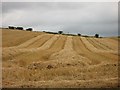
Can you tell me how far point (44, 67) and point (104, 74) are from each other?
29.3 ft

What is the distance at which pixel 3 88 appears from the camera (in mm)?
21406

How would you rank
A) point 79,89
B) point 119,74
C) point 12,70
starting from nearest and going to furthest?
point 79,89
point 119,74
point 12,70

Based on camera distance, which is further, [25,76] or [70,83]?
[25,76]

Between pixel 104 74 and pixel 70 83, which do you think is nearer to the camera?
pixel 70 83

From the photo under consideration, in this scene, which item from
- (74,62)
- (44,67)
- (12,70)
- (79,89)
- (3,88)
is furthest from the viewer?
(74,62)

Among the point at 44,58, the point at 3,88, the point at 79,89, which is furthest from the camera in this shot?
the point at 44,58

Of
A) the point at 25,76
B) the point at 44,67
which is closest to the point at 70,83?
the point at 25,76

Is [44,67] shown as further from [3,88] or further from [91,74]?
[3,88]

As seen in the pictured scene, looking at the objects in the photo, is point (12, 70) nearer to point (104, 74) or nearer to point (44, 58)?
point (104, 74)

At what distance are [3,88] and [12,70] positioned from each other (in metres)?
9.25

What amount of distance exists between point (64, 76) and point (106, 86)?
6968mm

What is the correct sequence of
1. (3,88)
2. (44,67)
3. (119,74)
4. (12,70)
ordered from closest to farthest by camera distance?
(3,88)
(119,74)
(12,70)
(44,67)

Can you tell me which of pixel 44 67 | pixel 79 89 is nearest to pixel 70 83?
pixel 79 89

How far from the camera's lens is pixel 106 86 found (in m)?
20.7
